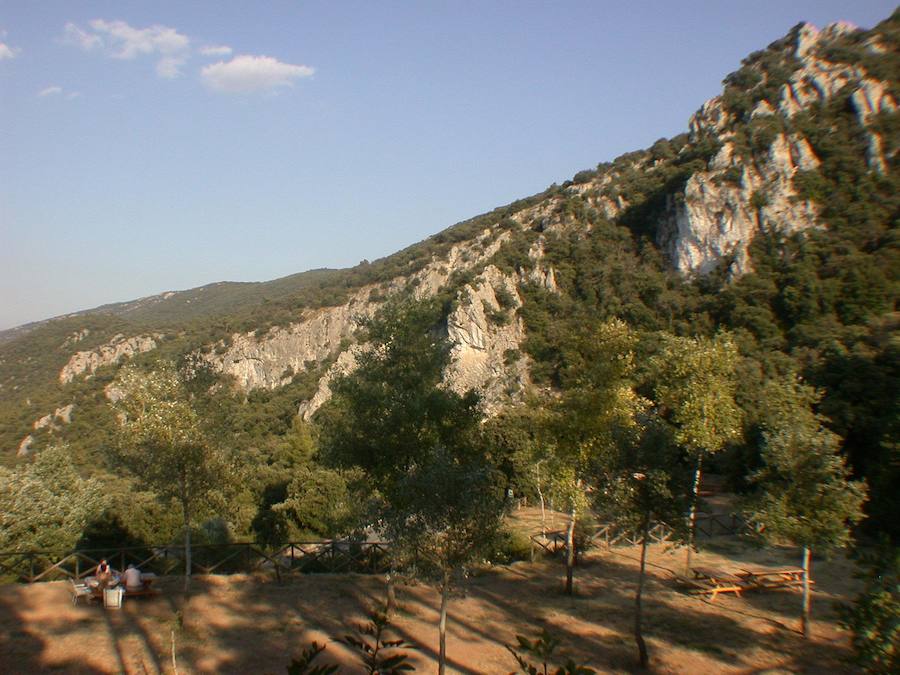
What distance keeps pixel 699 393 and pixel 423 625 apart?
918 centimetres

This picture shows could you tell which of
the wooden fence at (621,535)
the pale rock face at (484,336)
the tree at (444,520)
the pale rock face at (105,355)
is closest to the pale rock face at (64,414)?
the pale rock face at (105,355)

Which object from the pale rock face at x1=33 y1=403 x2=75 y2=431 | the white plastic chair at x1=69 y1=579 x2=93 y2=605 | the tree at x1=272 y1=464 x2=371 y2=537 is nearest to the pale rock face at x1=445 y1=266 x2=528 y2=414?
the tree at x1=272 y1=464 x2=371 y2=537

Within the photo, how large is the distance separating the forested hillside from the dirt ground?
2.70 m

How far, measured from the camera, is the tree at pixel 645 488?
389 inches

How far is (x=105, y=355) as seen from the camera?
239 feet

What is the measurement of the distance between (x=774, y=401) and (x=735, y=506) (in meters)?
4.47

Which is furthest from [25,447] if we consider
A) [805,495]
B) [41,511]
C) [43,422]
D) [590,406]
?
[805,495]

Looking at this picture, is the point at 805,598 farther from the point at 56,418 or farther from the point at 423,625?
the point at 56,418

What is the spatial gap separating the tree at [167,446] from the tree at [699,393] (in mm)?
11405

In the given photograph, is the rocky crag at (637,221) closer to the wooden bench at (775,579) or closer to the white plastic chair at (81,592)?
the wooden bench at (775,579)

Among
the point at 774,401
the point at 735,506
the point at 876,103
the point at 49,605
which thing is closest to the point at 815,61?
the point at 876,103

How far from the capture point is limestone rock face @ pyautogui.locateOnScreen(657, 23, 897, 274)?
53.5 metres

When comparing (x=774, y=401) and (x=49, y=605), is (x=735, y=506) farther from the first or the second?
(x=49, y=605)

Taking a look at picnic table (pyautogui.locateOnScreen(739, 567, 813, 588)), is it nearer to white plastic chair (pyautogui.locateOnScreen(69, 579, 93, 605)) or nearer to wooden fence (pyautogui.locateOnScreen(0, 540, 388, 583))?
wooden fence (pyautogui.locateOnScreen(0, 540, 388, 583))
